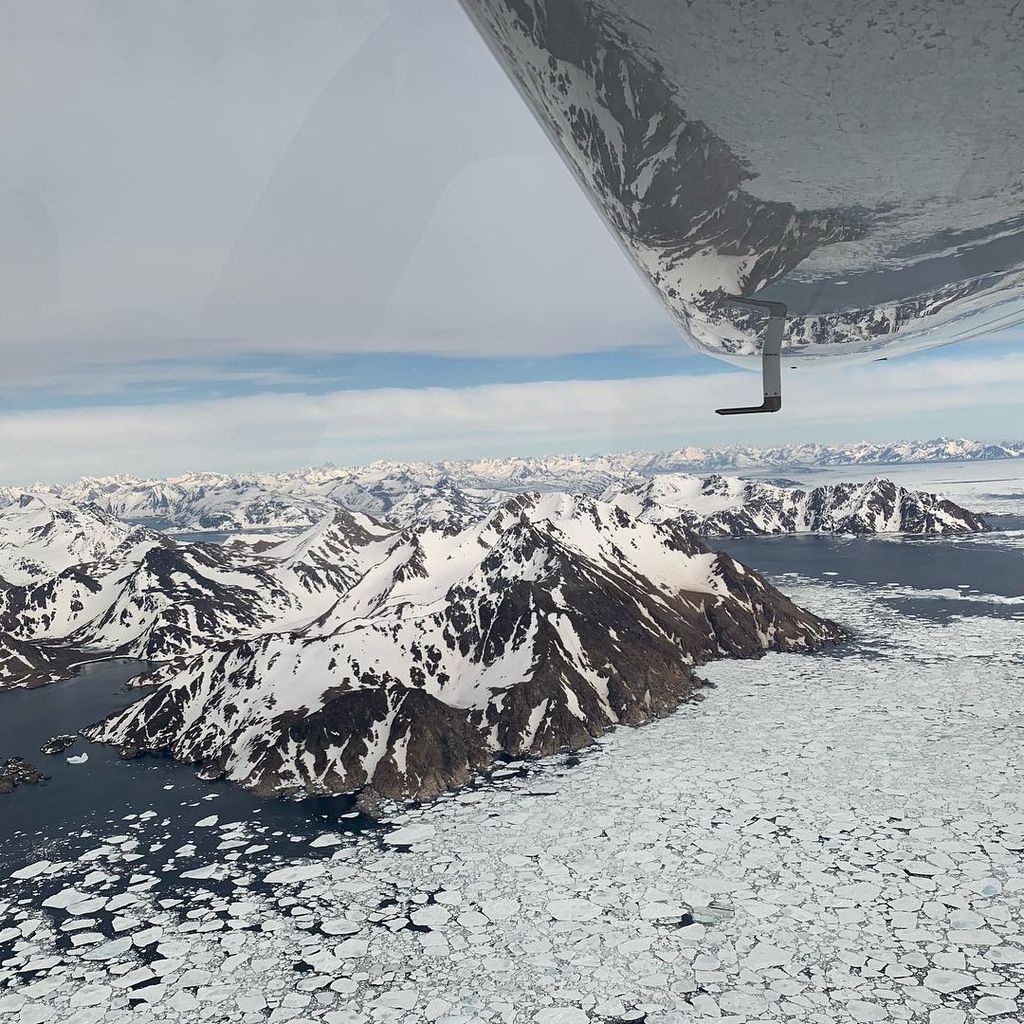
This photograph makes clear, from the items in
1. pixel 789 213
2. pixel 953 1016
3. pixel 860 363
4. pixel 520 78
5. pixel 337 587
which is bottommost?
pixel 337 587

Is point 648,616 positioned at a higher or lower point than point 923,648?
higher

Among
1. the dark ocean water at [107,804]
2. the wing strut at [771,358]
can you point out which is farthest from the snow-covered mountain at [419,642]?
the wing strut at [771,358]

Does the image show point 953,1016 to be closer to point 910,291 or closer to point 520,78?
point 910,291

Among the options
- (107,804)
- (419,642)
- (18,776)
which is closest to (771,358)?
(107,804)

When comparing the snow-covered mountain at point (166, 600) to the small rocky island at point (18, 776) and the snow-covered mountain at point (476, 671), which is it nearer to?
the snow-covered mountain at point (476, 671)

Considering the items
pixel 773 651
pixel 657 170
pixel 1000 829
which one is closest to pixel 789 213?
pixel 657 170

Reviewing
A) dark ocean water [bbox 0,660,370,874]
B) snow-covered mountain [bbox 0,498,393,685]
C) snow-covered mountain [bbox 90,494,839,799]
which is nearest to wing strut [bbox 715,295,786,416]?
dark ocean water [bbox 0,660,370,874]

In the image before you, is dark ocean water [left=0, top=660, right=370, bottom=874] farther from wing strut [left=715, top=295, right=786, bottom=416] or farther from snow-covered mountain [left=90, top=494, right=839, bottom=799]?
wing strut [left=715, top=295, right=786, bottom=416]

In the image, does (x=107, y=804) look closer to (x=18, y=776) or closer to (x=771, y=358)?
(x=18, y=776)
